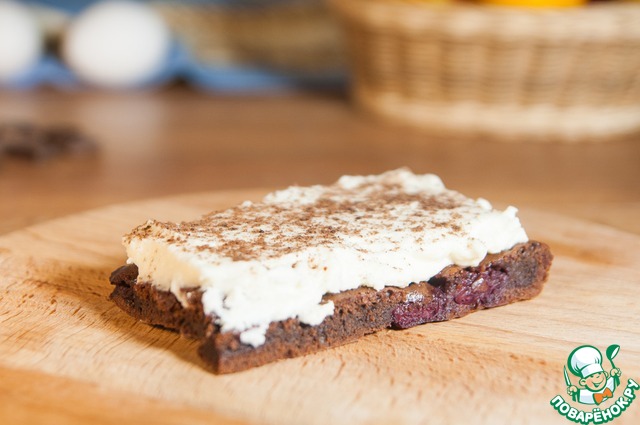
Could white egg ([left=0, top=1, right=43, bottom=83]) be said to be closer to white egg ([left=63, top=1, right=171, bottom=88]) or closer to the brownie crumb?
white egg ([left=63, top=1, right=171, bottom=88])

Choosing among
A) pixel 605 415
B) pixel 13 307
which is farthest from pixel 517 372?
pixel 13 307

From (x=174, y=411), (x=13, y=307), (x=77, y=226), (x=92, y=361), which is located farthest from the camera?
(x=77, y=226)

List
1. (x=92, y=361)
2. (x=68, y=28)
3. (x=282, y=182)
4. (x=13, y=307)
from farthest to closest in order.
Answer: (x=68, y=28) < (x=282, y=182) < (x=13, y=307) < (x=92, y=361)

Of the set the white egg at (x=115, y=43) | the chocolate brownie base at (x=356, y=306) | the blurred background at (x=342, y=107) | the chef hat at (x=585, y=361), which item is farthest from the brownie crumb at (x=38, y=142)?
the chef hat at (x=585, y=361)

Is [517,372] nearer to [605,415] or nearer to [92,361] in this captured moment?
[605,415]

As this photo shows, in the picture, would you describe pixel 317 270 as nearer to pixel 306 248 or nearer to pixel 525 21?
pixel 306 248

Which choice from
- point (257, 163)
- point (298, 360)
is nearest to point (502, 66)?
point (257, 163)
